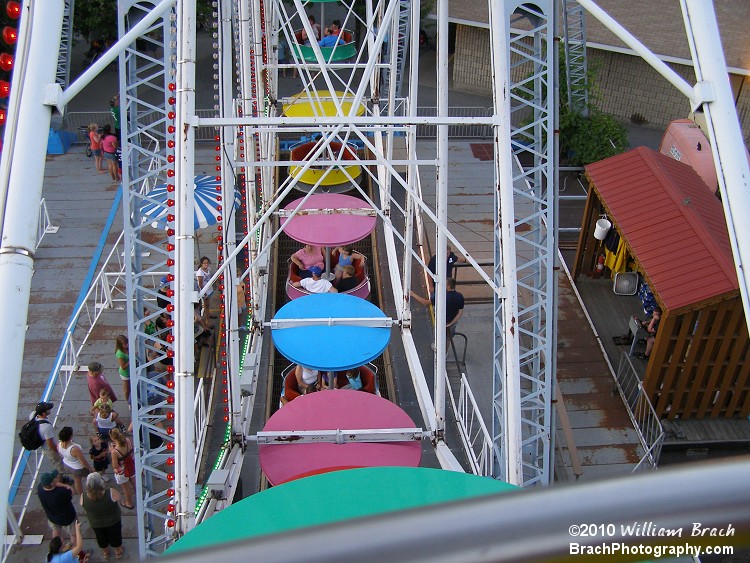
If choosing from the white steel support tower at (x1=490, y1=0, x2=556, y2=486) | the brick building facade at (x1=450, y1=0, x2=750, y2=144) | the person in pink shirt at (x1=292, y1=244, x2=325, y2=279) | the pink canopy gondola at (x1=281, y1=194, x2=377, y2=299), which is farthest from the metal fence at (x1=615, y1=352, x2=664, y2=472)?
the brick building facade at (x1=450, y1=0, x2=750, y2=144)

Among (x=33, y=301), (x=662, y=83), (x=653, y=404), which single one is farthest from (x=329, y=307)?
(x=662, y=83)

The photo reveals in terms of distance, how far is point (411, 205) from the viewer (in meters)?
12.4

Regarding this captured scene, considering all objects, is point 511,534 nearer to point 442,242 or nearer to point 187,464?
point 187,464

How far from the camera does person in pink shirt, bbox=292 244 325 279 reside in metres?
13.7

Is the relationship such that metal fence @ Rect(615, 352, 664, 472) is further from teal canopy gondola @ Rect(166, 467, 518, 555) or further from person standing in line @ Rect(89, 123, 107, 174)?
person standing in line @ Rect(89, 123, 107, 174)

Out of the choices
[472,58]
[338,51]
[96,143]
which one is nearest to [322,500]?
[96,143]

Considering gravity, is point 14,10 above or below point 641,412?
above

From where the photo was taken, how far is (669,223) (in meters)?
13.1

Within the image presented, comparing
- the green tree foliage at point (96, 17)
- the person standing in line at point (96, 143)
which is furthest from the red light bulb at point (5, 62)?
the green tree foliage at point (96, 17)

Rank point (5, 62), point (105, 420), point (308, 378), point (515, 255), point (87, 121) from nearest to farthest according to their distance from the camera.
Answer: point (5, 62), point (515, 255), point (105, 420), point (308, 378), point (87, 121)

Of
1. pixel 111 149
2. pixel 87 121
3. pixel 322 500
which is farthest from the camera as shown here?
pixel 87 121

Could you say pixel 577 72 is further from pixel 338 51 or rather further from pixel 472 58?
pixel 338 51

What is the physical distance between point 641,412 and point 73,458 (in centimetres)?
866

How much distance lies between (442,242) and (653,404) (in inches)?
214
